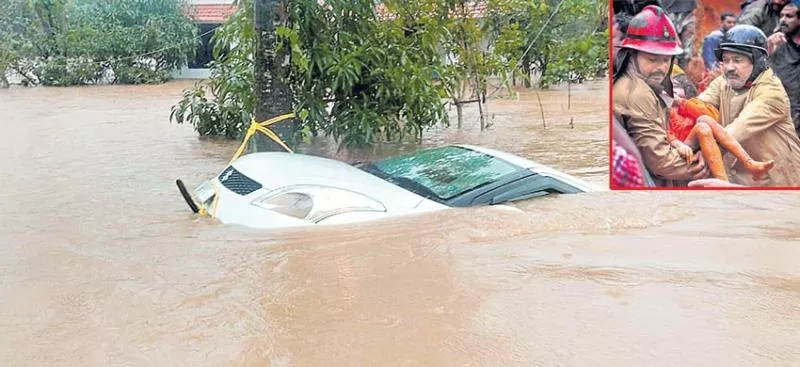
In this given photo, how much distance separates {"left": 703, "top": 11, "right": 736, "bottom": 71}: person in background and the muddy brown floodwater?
120 centimetres

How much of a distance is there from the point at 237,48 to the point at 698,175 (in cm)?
586

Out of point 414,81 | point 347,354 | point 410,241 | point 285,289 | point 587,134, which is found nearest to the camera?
point 347,354

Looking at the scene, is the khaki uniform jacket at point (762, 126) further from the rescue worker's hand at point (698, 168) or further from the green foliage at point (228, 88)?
the green foliage at point (228, 88)

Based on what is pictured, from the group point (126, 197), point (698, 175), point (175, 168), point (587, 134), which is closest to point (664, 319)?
point (698, 175)

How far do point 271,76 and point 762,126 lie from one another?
16.2ft

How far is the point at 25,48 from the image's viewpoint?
24031 mm

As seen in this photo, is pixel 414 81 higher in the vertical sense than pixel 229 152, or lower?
higher

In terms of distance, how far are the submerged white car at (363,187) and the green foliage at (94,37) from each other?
757 inches

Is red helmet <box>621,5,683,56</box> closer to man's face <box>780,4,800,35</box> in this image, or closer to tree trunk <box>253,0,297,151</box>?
man's face <box>780,4,800,35</box>

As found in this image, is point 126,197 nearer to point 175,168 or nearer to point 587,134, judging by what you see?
point 175,168

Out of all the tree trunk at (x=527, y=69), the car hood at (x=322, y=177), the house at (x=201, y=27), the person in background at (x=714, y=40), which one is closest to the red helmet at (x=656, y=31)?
the person in background at (x=714, y=40)

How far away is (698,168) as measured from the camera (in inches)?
239

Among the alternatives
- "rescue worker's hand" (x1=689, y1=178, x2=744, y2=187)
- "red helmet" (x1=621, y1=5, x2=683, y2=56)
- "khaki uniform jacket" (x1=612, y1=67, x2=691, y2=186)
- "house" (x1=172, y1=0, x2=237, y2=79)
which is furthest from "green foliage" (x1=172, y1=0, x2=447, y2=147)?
"house" (x1=172, y1=0, x2=237, y2=79)

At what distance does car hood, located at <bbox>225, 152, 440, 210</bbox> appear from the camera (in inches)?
222
